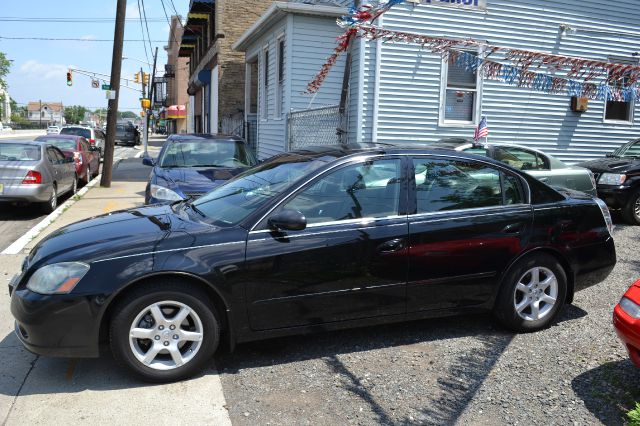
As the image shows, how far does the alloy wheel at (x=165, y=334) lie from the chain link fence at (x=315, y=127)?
21.2ft

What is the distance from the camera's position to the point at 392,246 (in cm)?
416

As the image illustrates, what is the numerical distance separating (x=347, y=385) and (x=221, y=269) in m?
1.15

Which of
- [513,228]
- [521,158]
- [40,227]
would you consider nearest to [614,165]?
[521,158]

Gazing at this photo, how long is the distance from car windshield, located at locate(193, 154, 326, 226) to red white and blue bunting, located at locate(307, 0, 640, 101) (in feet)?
21.5

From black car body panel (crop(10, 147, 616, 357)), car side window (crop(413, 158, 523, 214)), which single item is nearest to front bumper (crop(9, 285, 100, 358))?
black car body panel (crop(10, 147, 616, 357))

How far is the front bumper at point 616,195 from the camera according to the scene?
31.0ft

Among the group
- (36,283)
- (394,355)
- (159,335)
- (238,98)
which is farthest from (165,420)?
(238,98)

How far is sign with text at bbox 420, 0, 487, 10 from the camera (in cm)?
1176

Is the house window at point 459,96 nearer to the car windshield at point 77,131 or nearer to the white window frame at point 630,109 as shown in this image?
the white window frame at point 630,109

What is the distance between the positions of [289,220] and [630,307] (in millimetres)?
2260

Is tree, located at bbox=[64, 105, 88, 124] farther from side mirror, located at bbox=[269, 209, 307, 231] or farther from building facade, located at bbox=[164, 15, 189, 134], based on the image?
side mirror, located at bbox=[269, 209, 307, 231]

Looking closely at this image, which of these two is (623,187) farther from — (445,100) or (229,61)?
Result: (229,61)

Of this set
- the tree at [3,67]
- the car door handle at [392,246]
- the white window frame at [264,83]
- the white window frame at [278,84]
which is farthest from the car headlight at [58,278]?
the tree at [3,67]

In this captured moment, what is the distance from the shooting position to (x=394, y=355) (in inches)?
167
